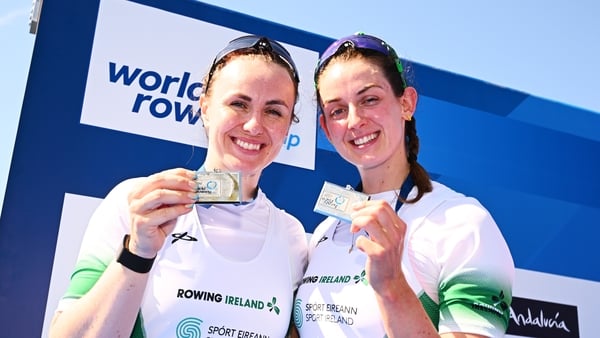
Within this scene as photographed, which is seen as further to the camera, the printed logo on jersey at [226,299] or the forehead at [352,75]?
the forehead at [352,75]

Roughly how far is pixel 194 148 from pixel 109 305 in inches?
78.0

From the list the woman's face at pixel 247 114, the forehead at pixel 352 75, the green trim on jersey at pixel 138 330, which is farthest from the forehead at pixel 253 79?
the green trim on jersey at pixel 138 330

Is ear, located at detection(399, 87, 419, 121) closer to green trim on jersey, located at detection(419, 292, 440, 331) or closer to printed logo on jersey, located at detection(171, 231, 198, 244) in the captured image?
green trim on jersey, located at detection(419, 292, 440, 331)

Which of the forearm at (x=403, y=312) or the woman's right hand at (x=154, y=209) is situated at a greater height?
the woman's right hand at (x=154, y=209)

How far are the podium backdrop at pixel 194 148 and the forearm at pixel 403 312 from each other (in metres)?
1.95

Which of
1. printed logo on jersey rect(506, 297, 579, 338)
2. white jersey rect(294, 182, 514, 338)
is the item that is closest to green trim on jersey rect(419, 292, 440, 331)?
white jersey rect(294, 182, 514, 338)

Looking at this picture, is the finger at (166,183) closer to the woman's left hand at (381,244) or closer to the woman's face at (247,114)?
the woman's face at (247,114)

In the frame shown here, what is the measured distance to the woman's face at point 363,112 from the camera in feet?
6.35

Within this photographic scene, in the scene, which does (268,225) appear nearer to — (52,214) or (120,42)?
(52,214)

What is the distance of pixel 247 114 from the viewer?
186cm

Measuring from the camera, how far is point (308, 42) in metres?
3.81

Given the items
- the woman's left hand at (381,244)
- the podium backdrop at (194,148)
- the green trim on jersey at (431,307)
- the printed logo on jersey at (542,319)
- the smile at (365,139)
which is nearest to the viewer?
the woman's left hand at (381,244)

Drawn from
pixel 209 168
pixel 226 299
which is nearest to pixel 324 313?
pixel 226 299

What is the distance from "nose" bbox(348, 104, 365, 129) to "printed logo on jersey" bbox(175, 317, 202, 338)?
0.83 metres
